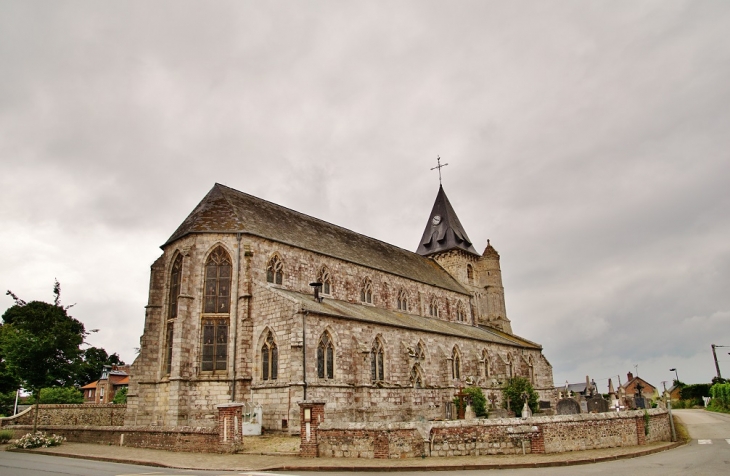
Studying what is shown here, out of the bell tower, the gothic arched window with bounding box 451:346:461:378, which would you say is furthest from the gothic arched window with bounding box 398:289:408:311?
the bell tower

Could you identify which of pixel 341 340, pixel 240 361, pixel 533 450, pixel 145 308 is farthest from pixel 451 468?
pixel 145 308

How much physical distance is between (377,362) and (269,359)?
19.1 ft

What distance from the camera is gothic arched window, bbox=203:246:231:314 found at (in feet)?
83.3

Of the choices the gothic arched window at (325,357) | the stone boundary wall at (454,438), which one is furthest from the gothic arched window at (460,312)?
the stone boundary wall at (454,438)

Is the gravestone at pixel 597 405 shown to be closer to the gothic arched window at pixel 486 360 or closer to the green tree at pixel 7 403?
the gothic arched window at pixel 486 360

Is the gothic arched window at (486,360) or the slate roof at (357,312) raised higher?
the slate roof at (357,312)

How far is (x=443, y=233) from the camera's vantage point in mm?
52500

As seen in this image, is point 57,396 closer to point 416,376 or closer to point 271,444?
point 416,376

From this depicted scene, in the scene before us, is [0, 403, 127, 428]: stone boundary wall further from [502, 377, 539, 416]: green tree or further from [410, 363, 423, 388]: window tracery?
[502, 377, 539, 416]: green tree

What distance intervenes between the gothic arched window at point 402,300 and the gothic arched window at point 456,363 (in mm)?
5413

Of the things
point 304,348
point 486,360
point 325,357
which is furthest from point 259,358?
point 486,360

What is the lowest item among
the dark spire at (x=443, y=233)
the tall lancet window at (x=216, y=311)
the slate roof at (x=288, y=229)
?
the tall lancet window at (x=216, y=311)

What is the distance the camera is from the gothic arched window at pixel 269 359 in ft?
76.3

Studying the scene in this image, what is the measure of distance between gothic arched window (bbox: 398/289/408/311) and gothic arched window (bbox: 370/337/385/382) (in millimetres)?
10045
